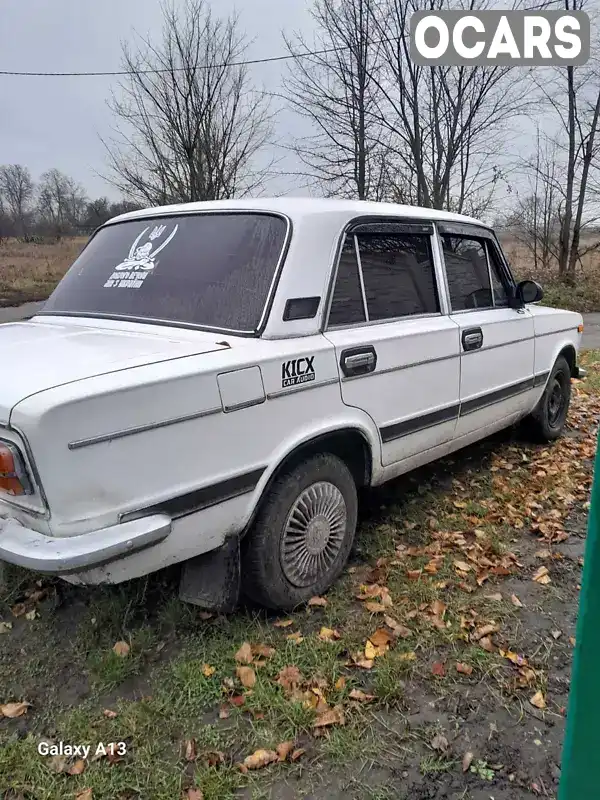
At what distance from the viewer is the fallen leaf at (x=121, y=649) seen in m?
2.59

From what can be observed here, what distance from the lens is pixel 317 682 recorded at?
2453 mm

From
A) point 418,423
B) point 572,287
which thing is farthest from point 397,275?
point 572,287

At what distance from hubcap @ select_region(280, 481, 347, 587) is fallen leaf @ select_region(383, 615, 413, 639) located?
15.4 inches

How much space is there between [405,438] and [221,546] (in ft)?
4.32

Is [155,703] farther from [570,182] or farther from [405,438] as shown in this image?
[570,182]

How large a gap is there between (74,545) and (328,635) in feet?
4.25

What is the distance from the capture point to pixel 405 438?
3350mm

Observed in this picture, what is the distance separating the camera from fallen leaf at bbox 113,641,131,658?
8.49ft

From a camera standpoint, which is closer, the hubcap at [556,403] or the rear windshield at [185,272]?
the rear windshield at [185,272]

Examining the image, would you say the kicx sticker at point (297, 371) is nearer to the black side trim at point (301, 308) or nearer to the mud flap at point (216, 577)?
the black side trim at point (301, 308)

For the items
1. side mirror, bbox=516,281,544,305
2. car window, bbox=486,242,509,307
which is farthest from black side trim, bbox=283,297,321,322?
side mirror, bbox=516,281,544,305

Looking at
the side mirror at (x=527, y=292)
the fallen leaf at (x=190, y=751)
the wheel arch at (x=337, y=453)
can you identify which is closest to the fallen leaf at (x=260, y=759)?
the fallen leaf at (x=190, y=751)

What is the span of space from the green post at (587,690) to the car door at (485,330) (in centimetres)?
273

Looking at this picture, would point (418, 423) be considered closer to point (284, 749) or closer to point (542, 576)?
point (542, 576)
